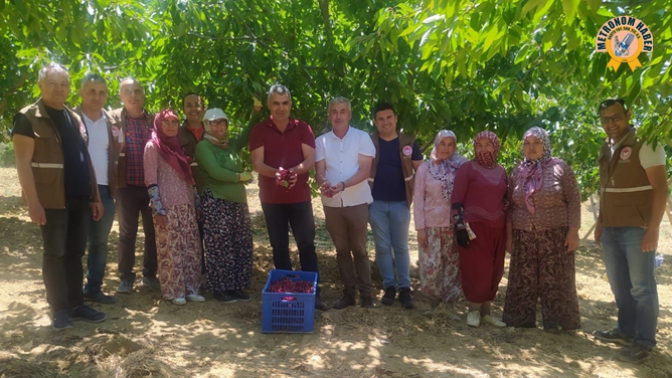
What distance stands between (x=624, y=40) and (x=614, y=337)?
2.72 meters

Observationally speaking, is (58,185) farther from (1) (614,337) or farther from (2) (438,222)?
(1) (614,337)

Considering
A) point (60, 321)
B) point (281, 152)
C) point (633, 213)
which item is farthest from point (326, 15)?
point (60, 321)

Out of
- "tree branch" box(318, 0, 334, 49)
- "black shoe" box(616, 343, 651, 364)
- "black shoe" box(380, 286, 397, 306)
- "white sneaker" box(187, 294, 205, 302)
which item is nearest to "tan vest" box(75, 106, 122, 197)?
"white sneaker" box(187, 294, 205, 302)

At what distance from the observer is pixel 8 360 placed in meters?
3.30

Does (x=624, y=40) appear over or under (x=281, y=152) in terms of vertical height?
over

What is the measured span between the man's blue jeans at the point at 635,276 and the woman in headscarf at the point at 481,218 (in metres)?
0.85

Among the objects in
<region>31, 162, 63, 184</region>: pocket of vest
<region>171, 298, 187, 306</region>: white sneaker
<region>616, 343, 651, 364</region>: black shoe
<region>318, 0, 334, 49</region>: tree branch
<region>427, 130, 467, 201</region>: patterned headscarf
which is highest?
<region>318, 0, 334, 49</region>: tree branch

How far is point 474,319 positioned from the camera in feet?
15.1

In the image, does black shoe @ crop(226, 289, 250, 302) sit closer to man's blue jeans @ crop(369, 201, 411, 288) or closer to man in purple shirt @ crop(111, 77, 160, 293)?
man in purple shirt @ crop(111, 77, 160, 293)

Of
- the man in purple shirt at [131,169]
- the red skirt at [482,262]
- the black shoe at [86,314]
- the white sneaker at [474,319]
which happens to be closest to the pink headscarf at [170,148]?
the man in purple shirt at [131,169]

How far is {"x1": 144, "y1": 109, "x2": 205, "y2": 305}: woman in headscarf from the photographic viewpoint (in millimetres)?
4539

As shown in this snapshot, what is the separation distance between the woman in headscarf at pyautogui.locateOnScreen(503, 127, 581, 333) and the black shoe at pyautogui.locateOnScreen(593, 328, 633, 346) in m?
0.30

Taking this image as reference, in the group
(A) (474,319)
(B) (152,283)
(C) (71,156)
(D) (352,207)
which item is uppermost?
(C) (71,156)

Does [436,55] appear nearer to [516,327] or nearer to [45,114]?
[516,327]
